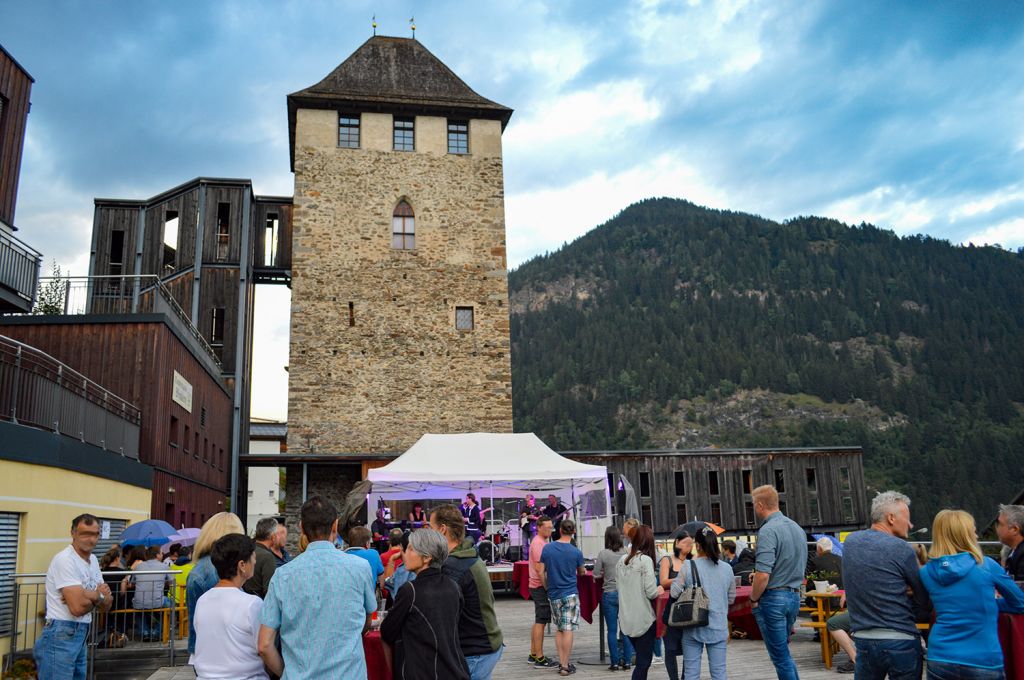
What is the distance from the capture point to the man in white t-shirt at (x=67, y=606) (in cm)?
622

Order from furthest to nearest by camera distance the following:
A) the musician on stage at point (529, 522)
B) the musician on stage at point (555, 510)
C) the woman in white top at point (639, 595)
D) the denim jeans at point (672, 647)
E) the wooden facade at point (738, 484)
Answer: the wooden facade at point (738, 484) < the musician on stage at point (529, 522) < the musician on stage at point (555, 510) < the woman in white top at point (639, 595) < the denim jeans at point (672, 647)

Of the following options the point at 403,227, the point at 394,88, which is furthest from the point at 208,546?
the point at 394,88

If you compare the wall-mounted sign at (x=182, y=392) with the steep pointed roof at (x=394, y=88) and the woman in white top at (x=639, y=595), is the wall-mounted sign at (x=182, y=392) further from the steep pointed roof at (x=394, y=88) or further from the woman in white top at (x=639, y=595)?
the woman in white top at (x=639, y=595)

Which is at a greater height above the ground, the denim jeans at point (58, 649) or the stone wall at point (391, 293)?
the stone wall at point (391, 293)

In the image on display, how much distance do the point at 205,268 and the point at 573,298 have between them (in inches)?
4077

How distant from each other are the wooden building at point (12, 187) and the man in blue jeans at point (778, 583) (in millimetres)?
14186

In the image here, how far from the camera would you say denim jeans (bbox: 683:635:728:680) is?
6.16 metres

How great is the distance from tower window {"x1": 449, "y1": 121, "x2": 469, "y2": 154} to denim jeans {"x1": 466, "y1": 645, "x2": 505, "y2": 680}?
2447 cm

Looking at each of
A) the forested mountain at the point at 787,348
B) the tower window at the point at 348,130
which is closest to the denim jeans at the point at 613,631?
the tower window at the point at 348,130

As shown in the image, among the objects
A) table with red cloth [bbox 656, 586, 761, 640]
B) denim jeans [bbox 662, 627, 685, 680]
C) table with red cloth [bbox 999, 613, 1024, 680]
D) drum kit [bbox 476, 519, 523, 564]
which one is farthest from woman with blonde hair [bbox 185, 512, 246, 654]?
drum kit [bbox 476, 519, 523, 564]

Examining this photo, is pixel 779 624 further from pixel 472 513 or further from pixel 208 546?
pixel 472 513

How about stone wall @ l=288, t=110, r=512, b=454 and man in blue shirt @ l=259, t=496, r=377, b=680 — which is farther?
stone wall @ l=288, t=110, r=512, b=454

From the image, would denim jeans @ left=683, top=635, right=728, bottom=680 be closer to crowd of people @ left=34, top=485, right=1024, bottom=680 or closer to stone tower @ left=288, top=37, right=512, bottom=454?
crowd of people @ left=34, top=485, right=1024, bottom=680

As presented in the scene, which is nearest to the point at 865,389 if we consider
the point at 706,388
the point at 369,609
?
the point at 706,388
